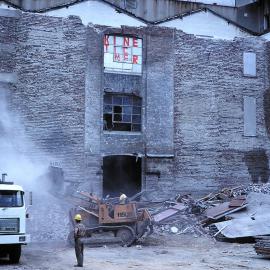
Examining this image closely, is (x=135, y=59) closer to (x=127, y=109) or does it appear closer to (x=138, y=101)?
(x=138, y=101)

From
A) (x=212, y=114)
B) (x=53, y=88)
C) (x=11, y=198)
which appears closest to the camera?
(x=11, y=198)

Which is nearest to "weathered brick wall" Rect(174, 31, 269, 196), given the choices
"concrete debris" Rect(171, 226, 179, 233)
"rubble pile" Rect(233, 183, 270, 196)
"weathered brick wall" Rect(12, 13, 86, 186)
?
"rubble pile" Rect(233, 183, 270, 196)

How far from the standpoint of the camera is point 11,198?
1537 centimetres

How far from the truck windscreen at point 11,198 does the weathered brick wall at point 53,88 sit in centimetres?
1040

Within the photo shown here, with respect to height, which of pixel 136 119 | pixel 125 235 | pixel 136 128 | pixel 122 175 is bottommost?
pixel 125 235

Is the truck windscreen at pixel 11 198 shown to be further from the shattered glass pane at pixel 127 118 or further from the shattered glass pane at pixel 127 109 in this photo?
the shattered glass pane at pixel 127 109

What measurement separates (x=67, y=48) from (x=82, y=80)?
1.74m

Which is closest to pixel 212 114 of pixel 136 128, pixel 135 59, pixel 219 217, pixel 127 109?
pixel 136 128

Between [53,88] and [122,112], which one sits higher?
[53,88]

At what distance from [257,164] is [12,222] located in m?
17.9

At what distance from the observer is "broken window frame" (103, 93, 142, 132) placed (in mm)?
27734

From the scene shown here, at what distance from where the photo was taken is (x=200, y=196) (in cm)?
2848

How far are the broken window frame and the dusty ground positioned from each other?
8.06 meters

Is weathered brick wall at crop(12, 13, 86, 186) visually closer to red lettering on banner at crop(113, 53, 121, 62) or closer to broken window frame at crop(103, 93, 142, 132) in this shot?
broken window frame at crop(103, 93, 142, 132)
